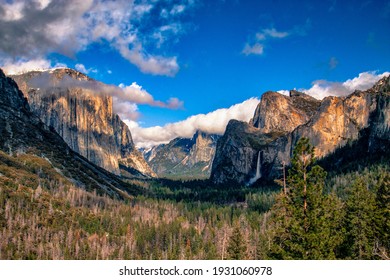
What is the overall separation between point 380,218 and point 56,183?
17900 centimetres

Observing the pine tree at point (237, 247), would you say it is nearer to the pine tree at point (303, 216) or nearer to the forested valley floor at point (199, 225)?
the forested valley floor at point (199, 225)

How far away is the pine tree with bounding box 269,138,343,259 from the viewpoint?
2961 cm

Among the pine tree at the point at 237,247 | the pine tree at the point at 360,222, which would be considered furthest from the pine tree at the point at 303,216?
the pine tree at the point at 237,247

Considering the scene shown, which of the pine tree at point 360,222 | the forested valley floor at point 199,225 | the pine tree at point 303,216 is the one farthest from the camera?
the pine tree at point 360,222

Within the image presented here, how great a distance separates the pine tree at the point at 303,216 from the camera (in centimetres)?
2961

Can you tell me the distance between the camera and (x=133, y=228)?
508 feet

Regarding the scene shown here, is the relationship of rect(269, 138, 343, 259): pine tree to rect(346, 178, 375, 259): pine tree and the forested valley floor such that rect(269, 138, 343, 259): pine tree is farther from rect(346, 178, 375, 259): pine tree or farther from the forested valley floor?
rect(346, 178, 375, 259): pine tree

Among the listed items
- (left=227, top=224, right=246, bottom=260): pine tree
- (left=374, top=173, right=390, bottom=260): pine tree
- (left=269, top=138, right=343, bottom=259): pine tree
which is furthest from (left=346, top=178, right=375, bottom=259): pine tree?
(left=269, top=138, right=343, bottom=259): pine tree

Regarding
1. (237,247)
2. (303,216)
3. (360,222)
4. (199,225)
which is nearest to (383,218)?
(360,222)

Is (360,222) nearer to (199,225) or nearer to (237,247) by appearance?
(237,247)

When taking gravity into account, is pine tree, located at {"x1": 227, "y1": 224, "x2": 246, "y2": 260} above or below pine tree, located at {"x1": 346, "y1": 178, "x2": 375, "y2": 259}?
below

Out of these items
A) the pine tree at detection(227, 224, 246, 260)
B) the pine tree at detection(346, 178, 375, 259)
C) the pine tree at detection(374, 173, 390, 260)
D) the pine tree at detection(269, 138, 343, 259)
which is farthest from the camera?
the pine tree at detection(227, 224, 246, 260)
